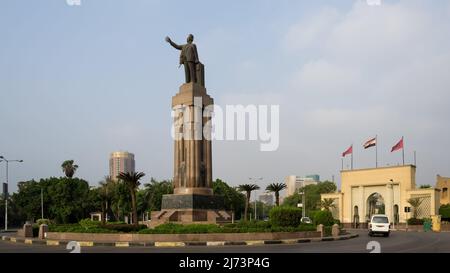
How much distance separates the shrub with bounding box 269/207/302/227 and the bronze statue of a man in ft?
39.1

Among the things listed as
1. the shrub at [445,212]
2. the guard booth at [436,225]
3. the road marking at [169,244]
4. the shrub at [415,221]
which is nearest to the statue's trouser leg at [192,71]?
the road marking at [169,244]

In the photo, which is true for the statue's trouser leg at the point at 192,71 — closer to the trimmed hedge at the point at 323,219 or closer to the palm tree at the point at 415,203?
the trimmed hedge at the point at 323,219

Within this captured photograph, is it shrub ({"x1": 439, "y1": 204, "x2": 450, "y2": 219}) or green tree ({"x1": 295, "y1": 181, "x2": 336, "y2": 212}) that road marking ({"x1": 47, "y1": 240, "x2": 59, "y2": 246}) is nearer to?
shrub ({"x1": 439, "y1": 204, "x2": 450, "y2": 219})

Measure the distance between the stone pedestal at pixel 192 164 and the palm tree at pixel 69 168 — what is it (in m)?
55.6

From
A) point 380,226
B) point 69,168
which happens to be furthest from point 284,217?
point 69,168

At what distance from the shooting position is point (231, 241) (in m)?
23.9

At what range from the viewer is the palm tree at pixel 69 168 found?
8375 cm

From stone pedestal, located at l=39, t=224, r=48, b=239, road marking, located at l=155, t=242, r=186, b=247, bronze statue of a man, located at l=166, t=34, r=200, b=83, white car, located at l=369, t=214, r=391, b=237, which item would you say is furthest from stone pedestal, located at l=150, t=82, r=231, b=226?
white car, located at l=369, t=214, r=391, b=237

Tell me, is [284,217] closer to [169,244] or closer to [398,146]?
[169,244]

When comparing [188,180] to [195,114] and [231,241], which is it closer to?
[195,114]
